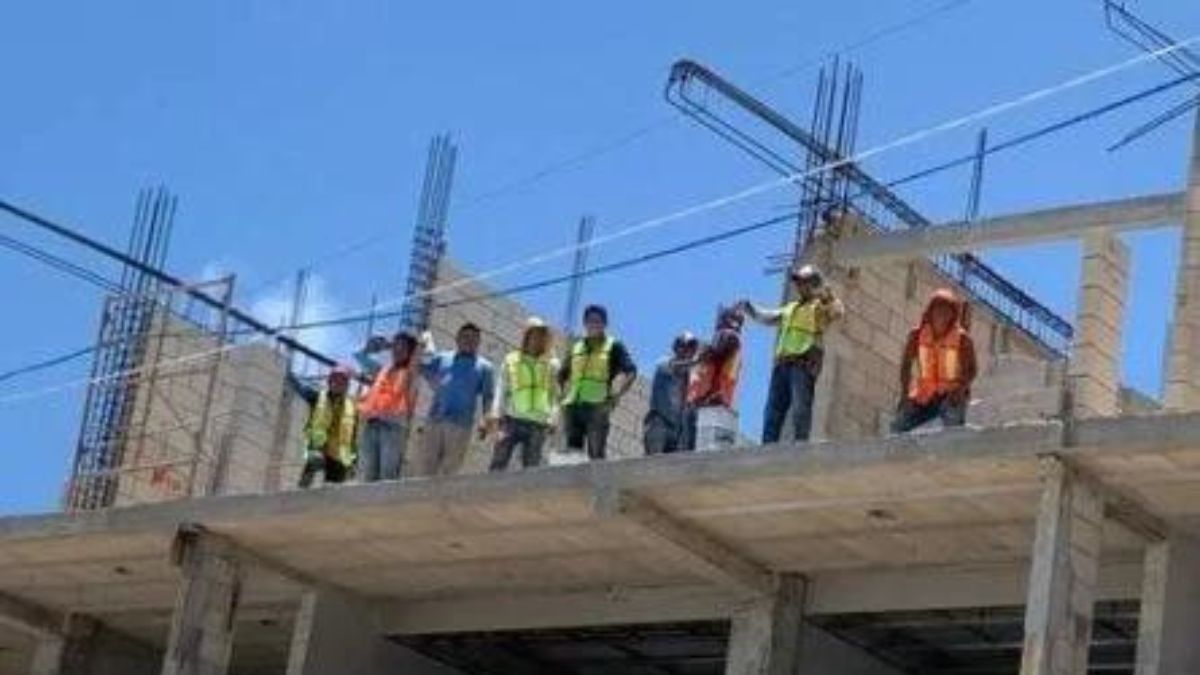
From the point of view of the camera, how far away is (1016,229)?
19.0 meters

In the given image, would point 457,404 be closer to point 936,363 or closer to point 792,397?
point 792,397

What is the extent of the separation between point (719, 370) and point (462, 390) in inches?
91.1

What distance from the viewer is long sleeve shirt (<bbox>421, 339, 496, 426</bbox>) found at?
20078 millimetres

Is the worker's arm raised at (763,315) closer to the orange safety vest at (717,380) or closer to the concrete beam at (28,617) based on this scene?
the orange safety vest at (717,380)

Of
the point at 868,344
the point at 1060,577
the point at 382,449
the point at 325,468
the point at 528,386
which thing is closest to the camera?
the point at 1060,577

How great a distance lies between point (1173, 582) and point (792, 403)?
2778 millimetres

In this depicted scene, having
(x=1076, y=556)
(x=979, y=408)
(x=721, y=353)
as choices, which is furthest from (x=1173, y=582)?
(x=721, y=353)

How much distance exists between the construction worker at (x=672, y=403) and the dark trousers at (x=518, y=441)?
34.0 inches

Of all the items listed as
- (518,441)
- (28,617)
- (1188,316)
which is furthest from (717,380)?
(28,617)

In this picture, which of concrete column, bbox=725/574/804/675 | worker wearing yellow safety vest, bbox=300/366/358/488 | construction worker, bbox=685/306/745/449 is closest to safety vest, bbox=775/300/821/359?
construction worker, bbox=685/306/745/449

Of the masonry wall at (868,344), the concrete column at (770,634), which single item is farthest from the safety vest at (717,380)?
the concrete column at (770,634)

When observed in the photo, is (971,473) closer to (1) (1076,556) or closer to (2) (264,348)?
(1) (1076,556)

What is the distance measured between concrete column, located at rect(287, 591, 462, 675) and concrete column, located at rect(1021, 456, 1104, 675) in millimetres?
7558

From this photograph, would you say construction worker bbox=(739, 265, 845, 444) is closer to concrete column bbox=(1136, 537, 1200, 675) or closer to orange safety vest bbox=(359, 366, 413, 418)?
concrete column bbox=(1136, 537, 1200, 675)
